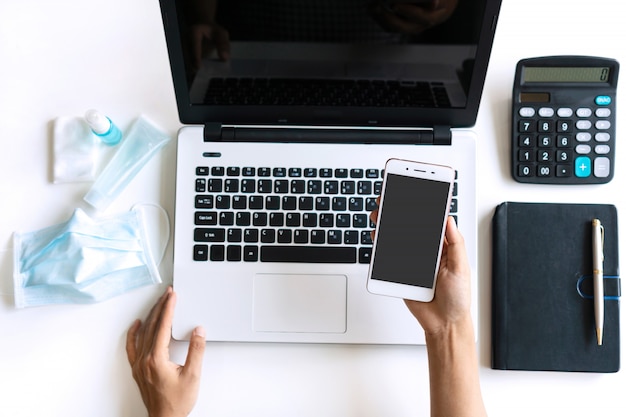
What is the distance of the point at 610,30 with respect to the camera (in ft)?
2.64

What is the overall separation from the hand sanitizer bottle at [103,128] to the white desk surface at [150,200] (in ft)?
0.11

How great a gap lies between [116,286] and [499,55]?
0.65 m

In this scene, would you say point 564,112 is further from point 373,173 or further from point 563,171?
point 373,173

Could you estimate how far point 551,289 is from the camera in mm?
751

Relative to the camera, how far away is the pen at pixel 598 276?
731 millimetres

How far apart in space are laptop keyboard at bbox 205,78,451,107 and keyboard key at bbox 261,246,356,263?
0.65ft

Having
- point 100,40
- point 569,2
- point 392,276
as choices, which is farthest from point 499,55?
point 100,40

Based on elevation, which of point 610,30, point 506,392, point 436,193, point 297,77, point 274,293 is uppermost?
point 610,30

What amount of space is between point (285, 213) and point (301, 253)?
0.20 feet

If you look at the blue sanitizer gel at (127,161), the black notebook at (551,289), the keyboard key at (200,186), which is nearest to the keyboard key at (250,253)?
the keyboard key at (200,186)

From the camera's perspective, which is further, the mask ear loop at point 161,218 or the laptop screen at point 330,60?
the mask ear loop at point 161,218

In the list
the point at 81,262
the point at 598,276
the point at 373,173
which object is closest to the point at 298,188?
the point at 373,173

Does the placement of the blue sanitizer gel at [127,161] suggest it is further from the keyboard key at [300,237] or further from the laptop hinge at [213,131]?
the keyboard key at [300,237]

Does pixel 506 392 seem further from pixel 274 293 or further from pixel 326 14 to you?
pixel 326 14
